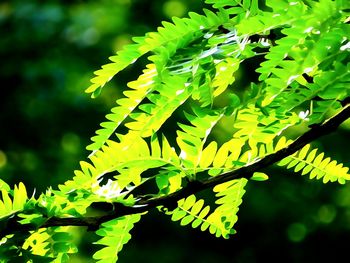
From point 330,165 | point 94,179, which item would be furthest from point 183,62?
point 330,165

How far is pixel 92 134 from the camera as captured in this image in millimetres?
6176

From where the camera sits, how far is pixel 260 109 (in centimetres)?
77

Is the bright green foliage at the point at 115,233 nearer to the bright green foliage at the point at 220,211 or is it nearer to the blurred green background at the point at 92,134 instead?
the bright green foliage at the point at 220,211

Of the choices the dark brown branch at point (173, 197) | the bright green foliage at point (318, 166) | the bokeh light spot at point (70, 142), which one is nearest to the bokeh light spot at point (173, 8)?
the bokeh light spot at point (70, 142)

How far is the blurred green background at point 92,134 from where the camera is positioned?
237 inches

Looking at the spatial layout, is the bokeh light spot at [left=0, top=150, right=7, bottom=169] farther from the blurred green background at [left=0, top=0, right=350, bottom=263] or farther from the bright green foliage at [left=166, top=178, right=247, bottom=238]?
the bright green foliage at [left=166, top=178, right=247, bottom=238]

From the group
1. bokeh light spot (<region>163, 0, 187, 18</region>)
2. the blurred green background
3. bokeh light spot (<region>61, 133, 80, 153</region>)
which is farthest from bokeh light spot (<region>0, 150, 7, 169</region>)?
bokeh light spot (<region>163, 0, 187, 18</region>)

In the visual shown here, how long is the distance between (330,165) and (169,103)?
26 centimetres

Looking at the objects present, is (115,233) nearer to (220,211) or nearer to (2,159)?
(220,211)

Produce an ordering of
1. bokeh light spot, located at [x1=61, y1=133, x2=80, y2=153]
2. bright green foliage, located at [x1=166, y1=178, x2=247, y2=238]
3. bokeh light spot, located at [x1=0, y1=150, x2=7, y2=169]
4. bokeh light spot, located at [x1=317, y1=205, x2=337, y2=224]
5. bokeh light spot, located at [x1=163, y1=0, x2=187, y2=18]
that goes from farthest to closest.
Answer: bokeh light spot, located at [x1=163, y1=0, x2=187, y2=18] < bokeh light spot, located at [x1=317, y1=205, x2=337, y2=224] < bokeh light spot, located at [x1=61, y1=133, x2=80, y2=153] < bokeh light spot, located at [x1=0, y1=150, x2=7, y2=169] < bright green foliage, located at [x1=166, y1=178, x2=247, y2=238]

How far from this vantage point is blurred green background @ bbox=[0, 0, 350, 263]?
19.7 ft

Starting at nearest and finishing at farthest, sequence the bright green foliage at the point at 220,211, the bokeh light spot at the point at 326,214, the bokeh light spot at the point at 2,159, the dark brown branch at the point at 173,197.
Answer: the dark brown branch at the point at 173,197
the bright green foliage at the point at 220,211
the bokeh light spot at the point at 2,159
the bokeh light spot at the point at 326,214

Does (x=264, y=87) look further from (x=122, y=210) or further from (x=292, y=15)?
(x=122, y=210)

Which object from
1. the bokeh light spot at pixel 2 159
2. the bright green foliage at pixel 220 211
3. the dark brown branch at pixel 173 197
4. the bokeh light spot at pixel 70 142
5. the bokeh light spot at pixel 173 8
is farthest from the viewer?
the bokeh light spot at pixel 173 8
